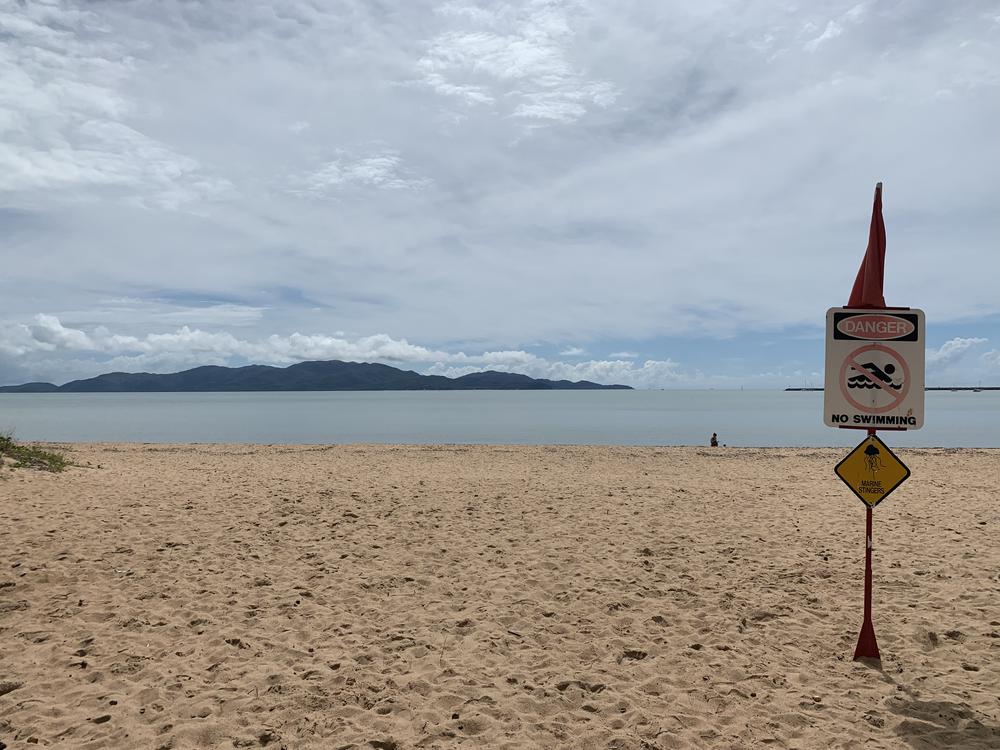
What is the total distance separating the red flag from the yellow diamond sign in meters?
1.19

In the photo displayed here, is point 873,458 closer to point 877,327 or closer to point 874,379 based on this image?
point 874,379

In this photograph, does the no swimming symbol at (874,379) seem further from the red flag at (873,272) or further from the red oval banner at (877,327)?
the red flag at (873,272)

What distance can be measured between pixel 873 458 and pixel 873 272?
1.63 metres

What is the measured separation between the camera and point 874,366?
5492 millimetres

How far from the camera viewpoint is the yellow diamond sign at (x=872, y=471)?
5688 mm

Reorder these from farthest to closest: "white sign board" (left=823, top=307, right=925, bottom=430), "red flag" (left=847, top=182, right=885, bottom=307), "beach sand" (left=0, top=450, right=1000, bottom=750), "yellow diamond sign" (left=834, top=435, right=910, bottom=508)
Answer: "yellow diamond sign" (left=834, top=435, right=910, bottom=508) < "red flag" (left=847, top=182, right=885, bottom=307) < "white sign board" (left=823, top=307, right=925, bottom=430) < "beach sand" (left=0, top=450, right=1000, bottom=750)

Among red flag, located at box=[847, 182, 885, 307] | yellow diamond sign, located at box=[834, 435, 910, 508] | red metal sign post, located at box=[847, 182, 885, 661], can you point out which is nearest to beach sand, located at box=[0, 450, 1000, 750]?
red metal sign post, located at box=[847, 182, 885, 661]

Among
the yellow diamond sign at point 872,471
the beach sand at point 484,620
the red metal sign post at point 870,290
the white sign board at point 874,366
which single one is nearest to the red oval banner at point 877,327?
the white sign board at point 874,366

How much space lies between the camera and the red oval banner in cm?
549

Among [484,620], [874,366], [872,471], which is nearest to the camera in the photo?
[874,366]

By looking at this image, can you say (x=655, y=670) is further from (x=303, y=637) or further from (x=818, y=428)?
(x=818, y=428)

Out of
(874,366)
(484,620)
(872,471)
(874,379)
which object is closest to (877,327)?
(874,366)

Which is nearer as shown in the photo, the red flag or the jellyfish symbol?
the red flag

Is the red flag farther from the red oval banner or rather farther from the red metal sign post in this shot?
the red oval banner
